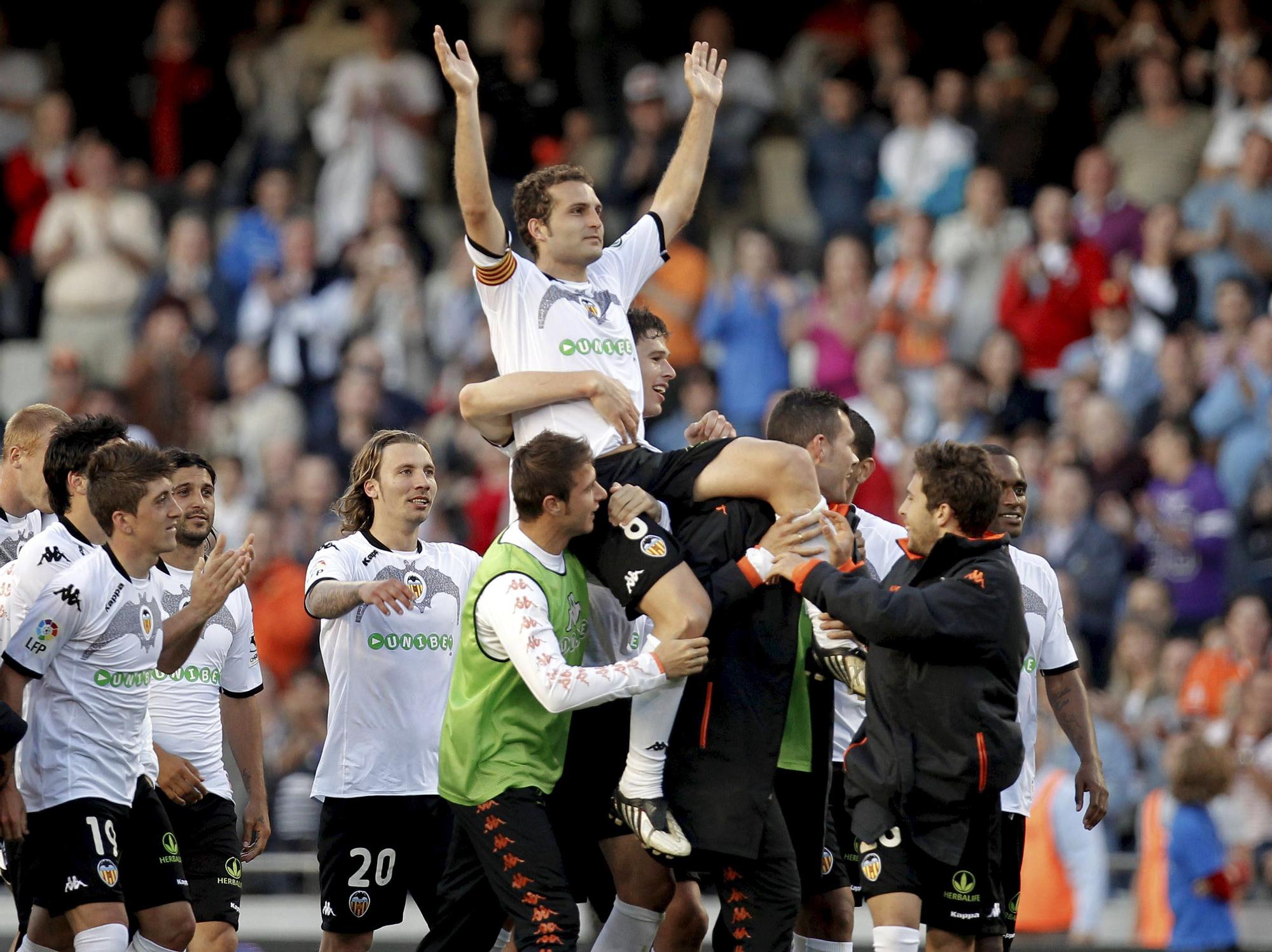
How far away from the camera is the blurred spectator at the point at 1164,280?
44.5 ft

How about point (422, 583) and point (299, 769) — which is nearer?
point (422, 583)

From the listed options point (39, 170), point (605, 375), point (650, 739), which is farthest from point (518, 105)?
point (650, 739)

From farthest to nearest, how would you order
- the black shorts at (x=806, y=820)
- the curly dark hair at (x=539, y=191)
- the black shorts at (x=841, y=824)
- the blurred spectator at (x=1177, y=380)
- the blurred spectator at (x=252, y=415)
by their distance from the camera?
the blurred spectator at (x=252, y=415) < the blurred spectator at (x=1177, y=380) < the black shorts at (x=841, y=824) < the curly dark hair at (x=539, y=191) < the black shorts at (x=806, y=820)

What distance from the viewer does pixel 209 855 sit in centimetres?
791

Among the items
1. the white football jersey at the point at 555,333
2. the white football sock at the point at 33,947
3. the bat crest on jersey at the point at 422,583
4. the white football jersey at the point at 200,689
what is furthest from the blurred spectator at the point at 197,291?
the white football sock at the point at 33,947

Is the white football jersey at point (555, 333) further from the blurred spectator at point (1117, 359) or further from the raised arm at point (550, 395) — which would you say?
the blurred spectator at point (1117, 359)

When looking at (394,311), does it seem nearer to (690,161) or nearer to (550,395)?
(690,161)

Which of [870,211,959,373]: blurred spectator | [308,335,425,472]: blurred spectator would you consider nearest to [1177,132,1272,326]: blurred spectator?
[870,211,959,373]: blurred spectator

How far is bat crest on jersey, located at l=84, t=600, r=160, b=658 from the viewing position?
701cm

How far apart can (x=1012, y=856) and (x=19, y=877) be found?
3.77 metres

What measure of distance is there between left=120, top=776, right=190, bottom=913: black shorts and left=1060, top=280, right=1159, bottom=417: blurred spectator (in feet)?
26.6

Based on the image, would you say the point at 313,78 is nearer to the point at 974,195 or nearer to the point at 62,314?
the point at 62,314

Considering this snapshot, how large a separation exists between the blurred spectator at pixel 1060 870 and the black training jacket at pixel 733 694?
392 cm

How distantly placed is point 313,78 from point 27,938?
1210 centimetres
